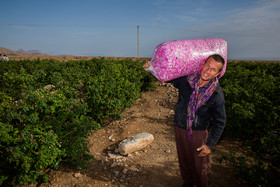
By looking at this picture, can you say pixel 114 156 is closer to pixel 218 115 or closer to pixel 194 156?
A: pixel 194 156

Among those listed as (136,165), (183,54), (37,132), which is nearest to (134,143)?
(136,165)

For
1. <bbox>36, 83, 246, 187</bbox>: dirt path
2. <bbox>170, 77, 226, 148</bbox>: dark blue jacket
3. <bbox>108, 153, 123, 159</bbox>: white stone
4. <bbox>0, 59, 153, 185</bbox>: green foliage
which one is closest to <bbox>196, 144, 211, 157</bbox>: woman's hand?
<bbox>170, 77, 226, 148</bbox>: dark blue jacket

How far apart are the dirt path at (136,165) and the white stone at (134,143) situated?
11 cm

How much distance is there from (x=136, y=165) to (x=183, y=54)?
2716 mm

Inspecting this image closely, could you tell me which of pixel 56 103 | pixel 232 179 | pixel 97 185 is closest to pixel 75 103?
pixel 56 103

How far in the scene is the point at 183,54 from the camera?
1.65m

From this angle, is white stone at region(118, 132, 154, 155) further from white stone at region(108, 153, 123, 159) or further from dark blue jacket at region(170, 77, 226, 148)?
dark blue jacket at region(170, 77, 226, 148)

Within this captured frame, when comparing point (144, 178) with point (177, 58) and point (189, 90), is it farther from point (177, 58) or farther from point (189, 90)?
point (177, 58)

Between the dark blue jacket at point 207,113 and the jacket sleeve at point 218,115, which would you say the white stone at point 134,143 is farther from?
the jacket sleeve at point 218,115

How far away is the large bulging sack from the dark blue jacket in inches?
14.7

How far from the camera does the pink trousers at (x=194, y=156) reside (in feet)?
6.75

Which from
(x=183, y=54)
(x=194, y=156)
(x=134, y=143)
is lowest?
(x=134, y=143)

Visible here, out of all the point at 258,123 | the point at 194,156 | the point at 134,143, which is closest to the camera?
the point at 194,156

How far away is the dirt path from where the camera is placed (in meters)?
3.04
